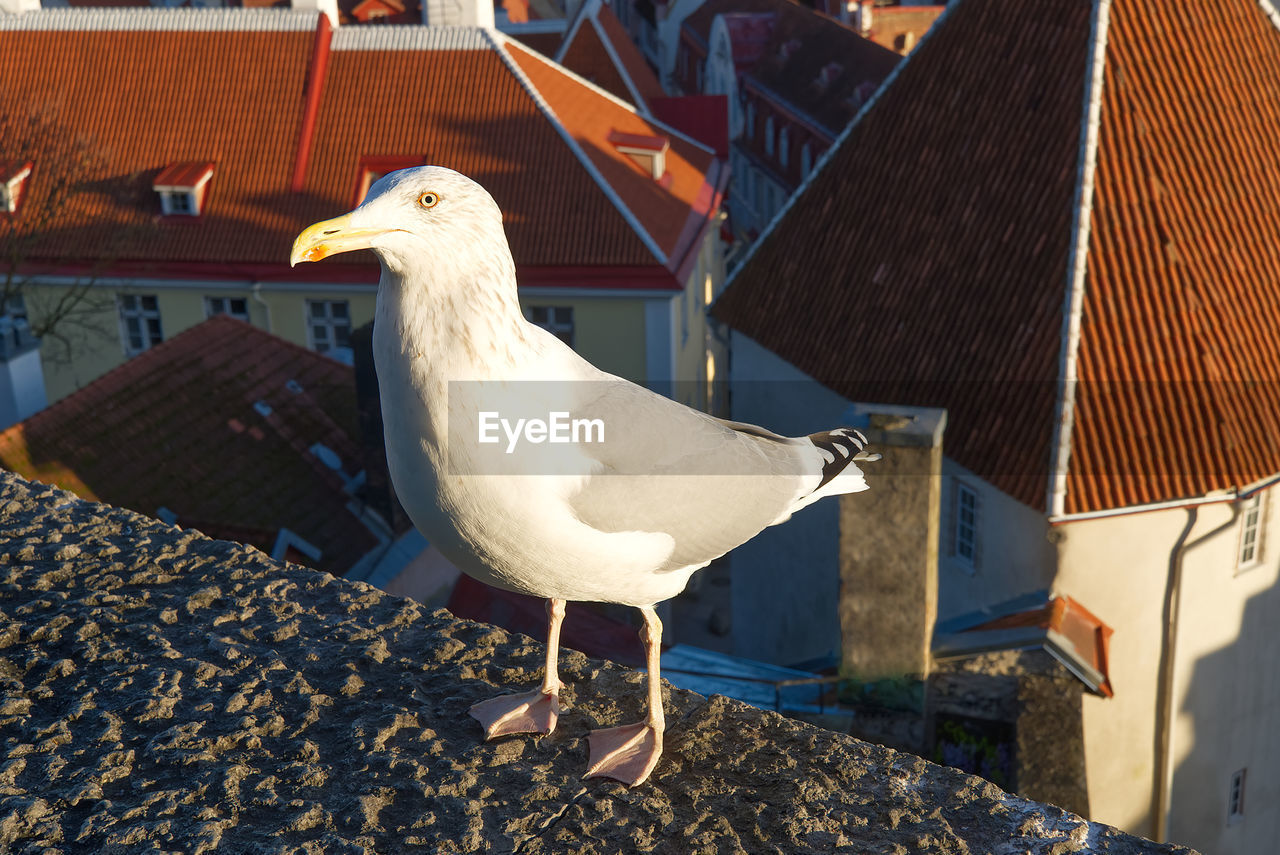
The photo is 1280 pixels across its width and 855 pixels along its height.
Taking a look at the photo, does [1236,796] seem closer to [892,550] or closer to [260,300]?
[892,550]

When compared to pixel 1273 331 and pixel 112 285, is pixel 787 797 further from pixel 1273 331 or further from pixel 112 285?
pixel 112 285

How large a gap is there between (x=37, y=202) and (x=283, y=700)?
24779 millimetres

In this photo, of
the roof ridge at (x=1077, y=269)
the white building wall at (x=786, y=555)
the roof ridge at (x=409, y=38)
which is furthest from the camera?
the roof ridge at (x=409, y=38)

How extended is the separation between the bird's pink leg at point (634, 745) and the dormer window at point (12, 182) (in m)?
25.5

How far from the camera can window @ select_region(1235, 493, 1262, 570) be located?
1843cm

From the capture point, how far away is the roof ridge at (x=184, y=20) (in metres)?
28.3

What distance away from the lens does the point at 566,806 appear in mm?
4680

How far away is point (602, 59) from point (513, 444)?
1373 inches

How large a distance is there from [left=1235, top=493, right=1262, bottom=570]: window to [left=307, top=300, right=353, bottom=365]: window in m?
15.9

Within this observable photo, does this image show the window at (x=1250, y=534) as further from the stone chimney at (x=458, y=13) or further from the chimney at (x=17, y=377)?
the stone chimney at (x=458, y=13)

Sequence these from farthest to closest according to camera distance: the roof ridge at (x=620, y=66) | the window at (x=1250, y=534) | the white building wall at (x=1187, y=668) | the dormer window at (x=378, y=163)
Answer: the roof ridge at (x=620, y=66) → the dormer window at (x=378, y=163) → the window at (x=1250, y=534) → the white building wall at (x=1187, y=668)

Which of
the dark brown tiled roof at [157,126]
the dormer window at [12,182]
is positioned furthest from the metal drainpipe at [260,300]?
the dormer window at [12,182]

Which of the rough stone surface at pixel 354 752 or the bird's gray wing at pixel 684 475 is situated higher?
the bird's gray wing at pixel 684 475

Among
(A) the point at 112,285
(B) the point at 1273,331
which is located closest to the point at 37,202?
(A) the point at 112,285
